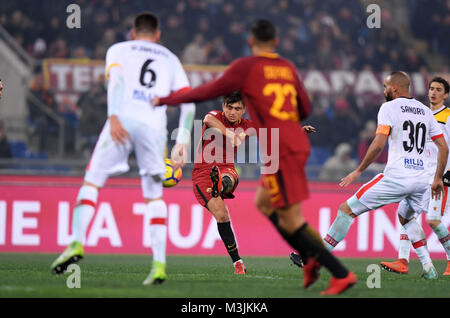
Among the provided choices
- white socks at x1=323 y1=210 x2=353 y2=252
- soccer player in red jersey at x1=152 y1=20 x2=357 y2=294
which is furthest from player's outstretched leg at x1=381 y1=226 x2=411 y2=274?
soccer player in red jersey at x1=152 y1=20 x2=357 y2=294

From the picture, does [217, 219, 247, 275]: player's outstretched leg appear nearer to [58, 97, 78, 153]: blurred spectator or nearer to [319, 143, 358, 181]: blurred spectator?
[319, 143, 358, 181]: blurred spectator

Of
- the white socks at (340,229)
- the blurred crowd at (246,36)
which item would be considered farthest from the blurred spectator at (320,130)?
the white socks at (340,229)

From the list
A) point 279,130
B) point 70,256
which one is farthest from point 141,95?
point 70,256

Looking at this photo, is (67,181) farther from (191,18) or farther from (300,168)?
(300,168)

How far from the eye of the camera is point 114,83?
6.38 m

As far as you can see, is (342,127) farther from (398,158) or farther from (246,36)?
(398,158)

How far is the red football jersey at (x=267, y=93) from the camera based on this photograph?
6223mm

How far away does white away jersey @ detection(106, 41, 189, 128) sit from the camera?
21.1 feet

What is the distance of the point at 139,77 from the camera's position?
21.3 feet

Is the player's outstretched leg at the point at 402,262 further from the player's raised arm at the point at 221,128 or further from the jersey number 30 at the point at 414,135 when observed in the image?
the player's raised arm at the point at 221,128

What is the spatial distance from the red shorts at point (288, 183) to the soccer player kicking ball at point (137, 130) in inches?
39.2

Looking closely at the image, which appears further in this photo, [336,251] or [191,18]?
[191,18]
